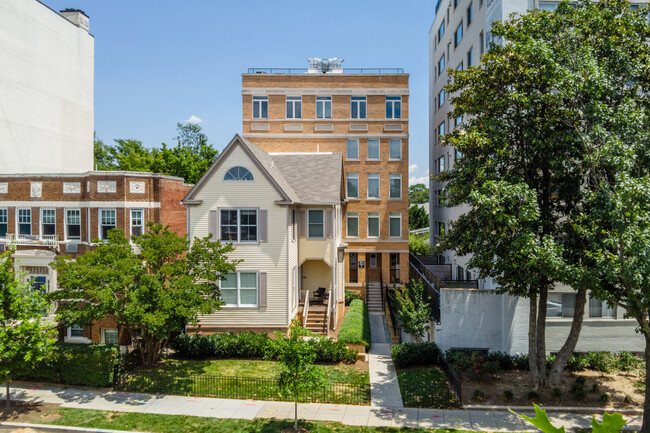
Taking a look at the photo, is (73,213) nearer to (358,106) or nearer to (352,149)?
(352,149)

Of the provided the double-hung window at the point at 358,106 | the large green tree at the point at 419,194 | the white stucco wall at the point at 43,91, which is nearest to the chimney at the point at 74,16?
the white stucco wall at the point at 43,91

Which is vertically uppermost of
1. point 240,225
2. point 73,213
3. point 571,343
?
point 73,213

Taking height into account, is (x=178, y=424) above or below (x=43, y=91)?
below

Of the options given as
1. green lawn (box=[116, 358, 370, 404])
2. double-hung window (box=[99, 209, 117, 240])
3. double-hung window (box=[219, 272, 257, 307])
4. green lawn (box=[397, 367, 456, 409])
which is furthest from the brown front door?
double-hung window (box=[99, 209, 117, 240])

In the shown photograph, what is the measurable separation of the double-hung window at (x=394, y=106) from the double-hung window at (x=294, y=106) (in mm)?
7180

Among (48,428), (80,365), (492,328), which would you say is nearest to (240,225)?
(80,365)

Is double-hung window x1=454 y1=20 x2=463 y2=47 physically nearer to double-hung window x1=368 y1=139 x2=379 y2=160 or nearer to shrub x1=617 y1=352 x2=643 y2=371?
double-hung window x1=368 y1=139 x2=379 y2=160

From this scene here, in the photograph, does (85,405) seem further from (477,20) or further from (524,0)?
(477,20)

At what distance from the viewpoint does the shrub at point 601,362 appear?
18906 millimetres

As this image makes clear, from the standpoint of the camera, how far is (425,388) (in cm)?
1780

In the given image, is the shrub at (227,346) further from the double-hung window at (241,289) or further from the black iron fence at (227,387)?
the black iron fence at (227,387)

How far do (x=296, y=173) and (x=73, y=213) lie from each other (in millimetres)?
13313

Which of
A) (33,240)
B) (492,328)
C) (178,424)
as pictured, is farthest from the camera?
(33,240)

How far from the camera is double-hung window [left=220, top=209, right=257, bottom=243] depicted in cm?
2414
